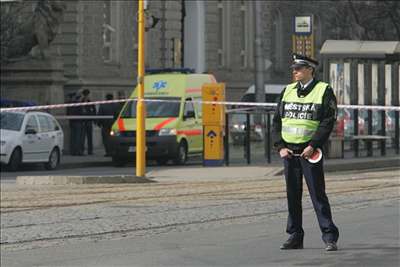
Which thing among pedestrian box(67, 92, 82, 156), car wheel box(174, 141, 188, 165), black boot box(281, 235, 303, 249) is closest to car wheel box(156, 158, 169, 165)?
car wheel box(174, 141, 188, 165)

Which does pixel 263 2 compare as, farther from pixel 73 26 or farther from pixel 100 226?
pixel 100 226

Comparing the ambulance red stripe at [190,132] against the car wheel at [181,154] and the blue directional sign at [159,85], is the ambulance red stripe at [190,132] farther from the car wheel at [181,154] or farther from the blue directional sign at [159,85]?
the blue directional sign at [159,85]

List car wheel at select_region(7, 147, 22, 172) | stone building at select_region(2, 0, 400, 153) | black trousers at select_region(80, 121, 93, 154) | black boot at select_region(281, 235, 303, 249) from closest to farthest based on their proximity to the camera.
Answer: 1. black boot at select_region(281, 235, 303, 249)
2. car wheel at select_region(7, 147, 22, 172)
3. black trousers at select_region(80, 121, 93, 154)
4. stone building at select_region(2, 0, 400, 153)

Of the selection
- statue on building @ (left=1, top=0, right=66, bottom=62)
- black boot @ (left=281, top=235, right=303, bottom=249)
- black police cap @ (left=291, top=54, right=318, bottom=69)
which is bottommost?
black boot @ (left=281, top=235, right=303, bottom=249)

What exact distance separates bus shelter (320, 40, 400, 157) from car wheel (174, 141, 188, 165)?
4.16m

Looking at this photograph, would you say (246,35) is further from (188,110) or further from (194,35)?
(188,110)

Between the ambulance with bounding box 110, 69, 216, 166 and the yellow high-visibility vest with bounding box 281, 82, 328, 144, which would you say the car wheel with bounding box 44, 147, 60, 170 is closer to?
the ambulance with bounding box 110, 69, 216, 166

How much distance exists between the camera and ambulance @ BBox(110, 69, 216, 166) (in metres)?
25.3

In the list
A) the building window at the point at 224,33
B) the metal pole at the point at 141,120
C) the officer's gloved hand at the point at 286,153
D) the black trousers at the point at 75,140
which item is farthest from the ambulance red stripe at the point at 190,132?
the building window at the point at 224,33

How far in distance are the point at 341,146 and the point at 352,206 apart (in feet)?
35.3

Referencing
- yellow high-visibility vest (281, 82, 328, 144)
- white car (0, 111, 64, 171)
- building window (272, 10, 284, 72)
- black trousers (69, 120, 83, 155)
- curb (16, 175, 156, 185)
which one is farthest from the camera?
building window (272, 10, 284, 72)

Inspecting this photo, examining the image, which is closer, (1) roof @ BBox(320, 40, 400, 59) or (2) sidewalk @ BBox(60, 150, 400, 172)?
(2) sidewalk @ BBox(60, 150, 400, 172)

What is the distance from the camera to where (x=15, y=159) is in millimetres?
23203

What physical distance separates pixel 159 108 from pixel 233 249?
16077 mm
